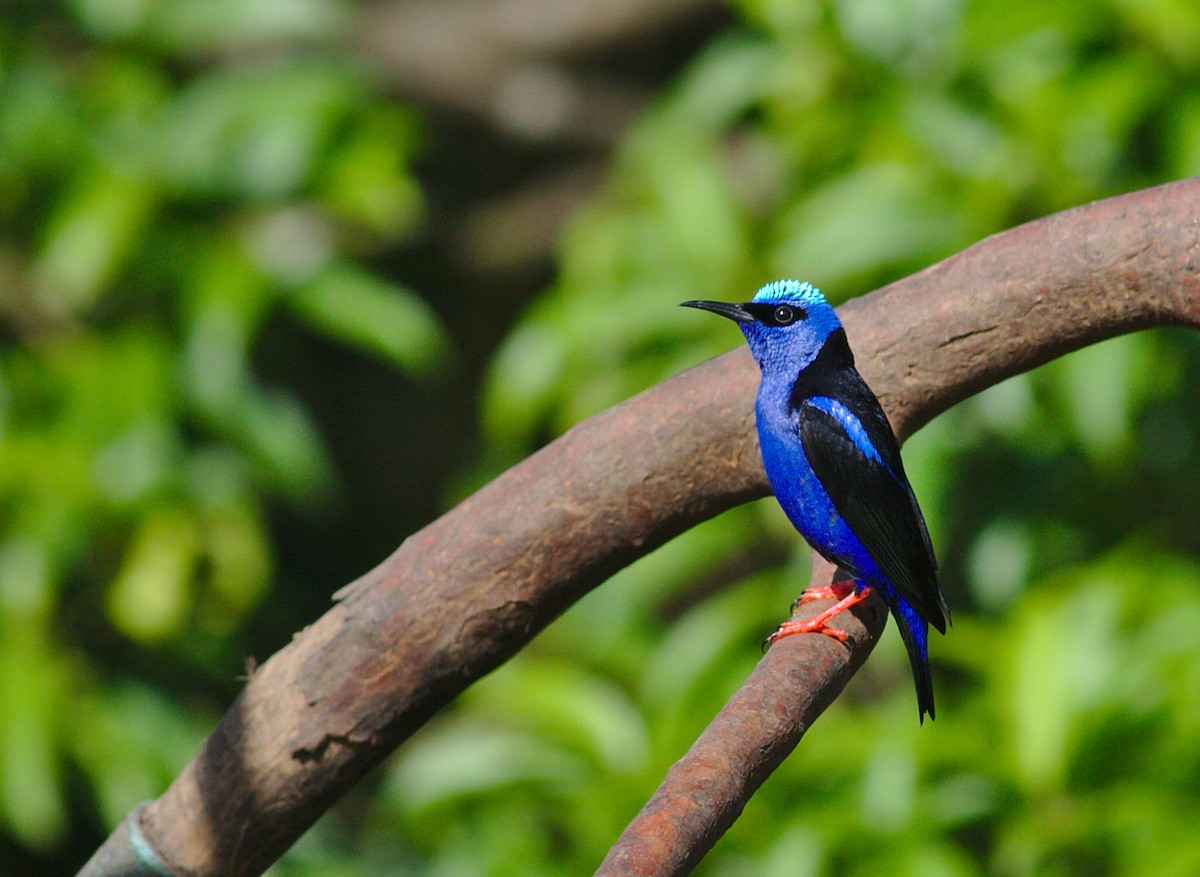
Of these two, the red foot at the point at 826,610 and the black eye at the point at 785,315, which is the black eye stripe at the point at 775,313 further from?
the red foot at the point at 826,610

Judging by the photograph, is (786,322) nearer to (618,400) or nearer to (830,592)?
(830,592)

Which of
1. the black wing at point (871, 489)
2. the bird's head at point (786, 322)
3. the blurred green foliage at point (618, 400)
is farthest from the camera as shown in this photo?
the blurred green foliage at point (618, 400)

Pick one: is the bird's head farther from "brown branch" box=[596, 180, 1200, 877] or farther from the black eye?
"brown branch" box=[596, 180, 1200, 877]

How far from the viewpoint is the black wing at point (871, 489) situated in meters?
2.20

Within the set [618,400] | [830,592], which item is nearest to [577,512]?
[830,592]

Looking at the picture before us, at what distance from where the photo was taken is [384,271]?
7.04 m

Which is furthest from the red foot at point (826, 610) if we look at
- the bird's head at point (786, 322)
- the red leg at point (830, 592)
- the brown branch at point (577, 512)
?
the bird's head at point (786, 322)

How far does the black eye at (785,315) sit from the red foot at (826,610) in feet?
1.51

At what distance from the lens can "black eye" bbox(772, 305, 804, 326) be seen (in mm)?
2330

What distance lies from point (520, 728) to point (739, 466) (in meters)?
2.88

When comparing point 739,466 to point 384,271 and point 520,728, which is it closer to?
point 520,728

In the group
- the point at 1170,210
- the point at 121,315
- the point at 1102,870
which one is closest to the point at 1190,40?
the point at 1170,210

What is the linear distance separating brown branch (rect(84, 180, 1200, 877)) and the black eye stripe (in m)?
0.16

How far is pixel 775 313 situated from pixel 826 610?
51cm
